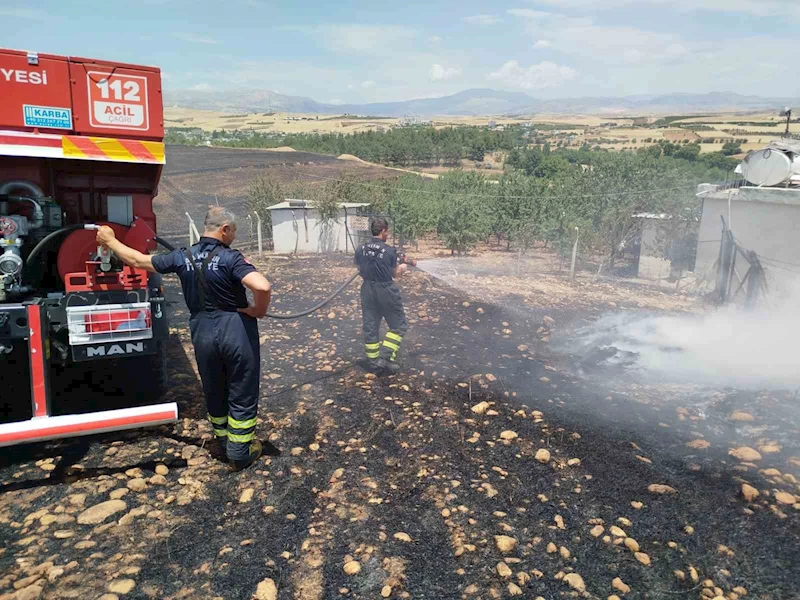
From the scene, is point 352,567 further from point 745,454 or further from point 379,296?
point 379,296

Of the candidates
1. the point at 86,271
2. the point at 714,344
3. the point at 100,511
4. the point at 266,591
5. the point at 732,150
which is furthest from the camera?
the point at 732,150

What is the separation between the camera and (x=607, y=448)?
14.9 feet

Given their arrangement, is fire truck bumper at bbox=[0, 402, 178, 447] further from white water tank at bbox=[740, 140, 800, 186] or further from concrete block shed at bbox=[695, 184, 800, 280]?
white water tank at bbox=[740, 140, 800, 186]

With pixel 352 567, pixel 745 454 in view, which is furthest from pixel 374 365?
pixel 745 454

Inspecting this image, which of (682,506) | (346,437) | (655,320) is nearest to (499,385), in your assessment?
(346,437)

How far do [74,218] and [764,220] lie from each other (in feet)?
38.4

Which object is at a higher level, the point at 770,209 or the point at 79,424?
the point at 770,209

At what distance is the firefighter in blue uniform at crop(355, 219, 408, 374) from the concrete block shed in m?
8.36

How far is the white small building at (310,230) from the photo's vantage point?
1602 centimetres

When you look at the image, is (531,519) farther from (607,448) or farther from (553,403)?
(553,403)

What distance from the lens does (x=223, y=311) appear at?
3.97 metres

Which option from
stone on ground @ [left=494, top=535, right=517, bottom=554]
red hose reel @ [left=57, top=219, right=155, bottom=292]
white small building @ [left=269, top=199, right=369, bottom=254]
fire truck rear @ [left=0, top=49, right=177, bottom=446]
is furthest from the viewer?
white small building @ [left=269, top=199, right=369, bottom=254]

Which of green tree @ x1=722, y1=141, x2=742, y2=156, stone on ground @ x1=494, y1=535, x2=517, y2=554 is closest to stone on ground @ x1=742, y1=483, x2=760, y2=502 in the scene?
stone on ground @ x1=494, y1=535, x2=517, y2=554

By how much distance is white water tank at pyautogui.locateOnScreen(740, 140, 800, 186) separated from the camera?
1133 cm
